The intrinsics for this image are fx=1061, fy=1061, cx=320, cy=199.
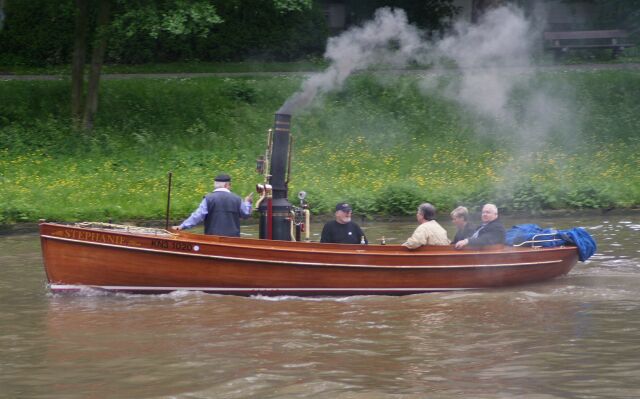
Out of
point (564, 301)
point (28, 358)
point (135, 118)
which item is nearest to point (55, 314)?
point (28, 358)

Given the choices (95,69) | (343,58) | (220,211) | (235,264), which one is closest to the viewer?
(235,264)

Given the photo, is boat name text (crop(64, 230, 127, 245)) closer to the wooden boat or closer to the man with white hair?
the wooden boat

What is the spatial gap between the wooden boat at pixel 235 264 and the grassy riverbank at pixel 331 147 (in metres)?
6.36

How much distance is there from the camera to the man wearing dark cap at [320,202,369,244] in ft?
46.6

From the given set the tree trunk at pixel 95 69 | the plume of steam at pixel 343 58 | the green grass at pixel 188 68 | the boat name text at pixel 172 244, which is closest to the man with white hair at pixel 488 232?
the plume of steam at pixel 343 58

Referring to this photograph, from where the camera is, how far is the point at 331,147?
84.2 feet

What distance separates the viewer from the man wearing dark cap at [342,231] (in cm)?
1420

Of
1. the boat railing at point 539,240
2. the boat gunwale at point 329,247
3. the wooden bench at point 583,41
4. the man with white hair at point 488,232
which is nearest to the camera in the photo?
the boat gunwale at point 329,247

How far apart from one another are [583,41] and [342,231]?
20.2m

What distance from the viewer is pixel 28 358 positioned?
1066cm

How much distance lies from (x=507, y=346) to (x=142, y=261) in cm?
492

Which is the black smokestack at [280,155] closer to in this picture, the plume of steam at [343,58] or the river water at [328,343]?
the plume of steam at [343,58]

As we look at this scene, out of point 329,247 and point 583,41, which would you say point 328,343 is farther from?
point 583,41

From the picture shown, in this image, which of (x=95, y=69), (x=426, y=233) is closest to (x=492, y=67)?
(x=95, y=69)
